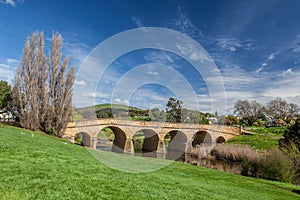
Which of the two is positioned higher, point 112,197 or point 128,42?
point 128,42

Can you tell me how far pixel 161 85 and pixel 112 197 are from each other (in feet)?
30.7

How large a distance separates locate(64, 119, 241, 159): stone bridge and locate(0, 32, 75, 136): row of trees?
2.02 meters

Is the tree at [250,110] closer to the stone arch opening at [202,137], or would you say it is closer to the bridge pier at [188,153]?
the stone arch opening at [202,137]

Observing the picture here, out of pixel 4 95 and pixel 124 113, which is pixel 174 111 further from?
pixel 4 95

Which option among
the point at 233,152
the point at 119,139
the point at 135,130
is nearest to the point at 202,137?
the point at 135,130

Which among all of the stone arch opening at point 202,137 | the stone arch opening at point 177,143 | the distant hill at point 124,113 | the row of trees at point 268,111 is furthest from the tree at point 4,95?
the row of trees at point 268,111

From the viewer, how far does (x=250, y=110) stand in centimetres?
6962

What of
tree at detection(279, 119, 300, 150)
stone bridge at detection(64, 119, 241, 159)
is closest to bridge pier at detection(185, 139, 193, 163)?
stone bridge at detection(64, 119, 241, 159)

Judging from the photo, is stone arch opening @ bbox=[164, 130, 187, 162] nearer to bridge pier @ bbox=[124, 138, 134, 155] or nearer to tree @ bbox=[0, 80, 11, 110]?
bridge pier @ bbox=[124, 138, 134, 155]

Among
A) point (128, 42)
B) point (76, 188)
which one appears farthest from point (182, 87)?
point (76, 188)

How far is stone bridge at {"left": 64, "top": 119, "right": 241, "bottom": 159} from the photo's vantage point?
77.9ft

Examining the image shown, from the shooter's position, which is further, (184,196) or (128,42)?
(128,42)

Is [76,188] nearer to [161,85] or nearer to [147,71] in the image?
[147,71]

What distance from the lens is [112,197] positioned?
4.33m
